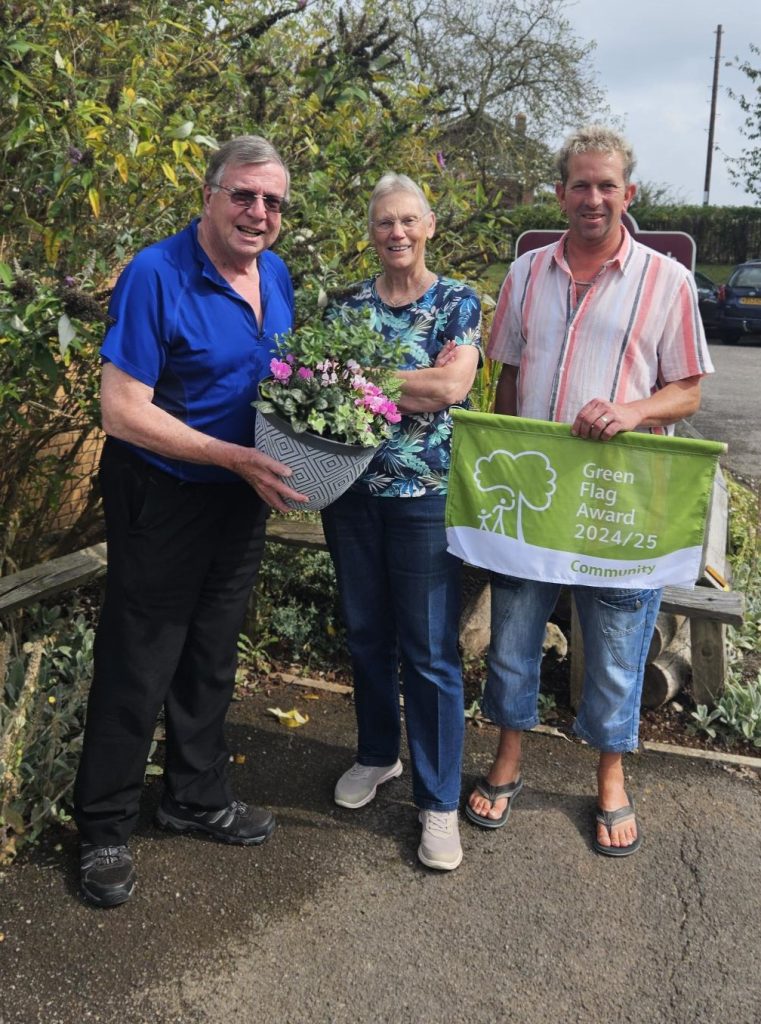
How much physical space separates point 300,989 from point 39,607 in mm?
2270

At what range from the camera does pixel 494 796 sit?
3250 mm

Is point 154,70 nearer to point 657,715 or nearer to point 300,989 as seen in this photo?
point 300,989

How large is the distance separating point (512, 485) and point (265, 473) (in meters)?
0.85

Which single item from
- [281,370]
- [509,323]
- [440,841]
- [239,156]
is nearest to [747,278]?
[509,323]

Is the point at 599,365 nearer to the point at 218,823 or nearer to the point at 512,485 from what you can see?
the point at 512,485

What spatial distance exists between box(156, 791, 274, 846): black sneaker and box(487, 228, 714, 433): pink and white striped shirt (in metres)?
1.69

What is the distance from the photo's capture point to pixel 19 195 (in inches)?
126

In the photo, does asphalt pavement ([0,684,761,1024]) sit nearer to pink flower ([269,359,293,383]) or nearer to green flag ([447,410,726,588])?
green flag ([447,410,726,588])

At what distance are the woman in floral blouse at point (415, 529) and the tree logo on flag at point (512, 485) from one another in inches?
5.2

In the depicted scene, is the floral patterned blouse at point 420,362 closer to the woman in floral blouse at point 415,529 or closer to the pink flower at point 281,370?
the woman in floral blouse at point 415,529

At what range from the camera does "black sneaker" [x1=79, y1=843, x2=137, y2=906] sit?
2.70 meters

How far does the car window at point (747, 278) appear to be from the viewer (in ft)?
61.2

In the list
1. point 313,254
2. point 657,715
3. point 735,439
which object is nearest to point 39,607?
point 313,254

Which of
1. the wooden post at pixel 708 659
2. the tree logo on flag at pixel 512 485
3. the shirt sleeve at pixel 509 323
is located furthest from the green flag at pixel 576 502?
the wooden post at pixel 708 659
